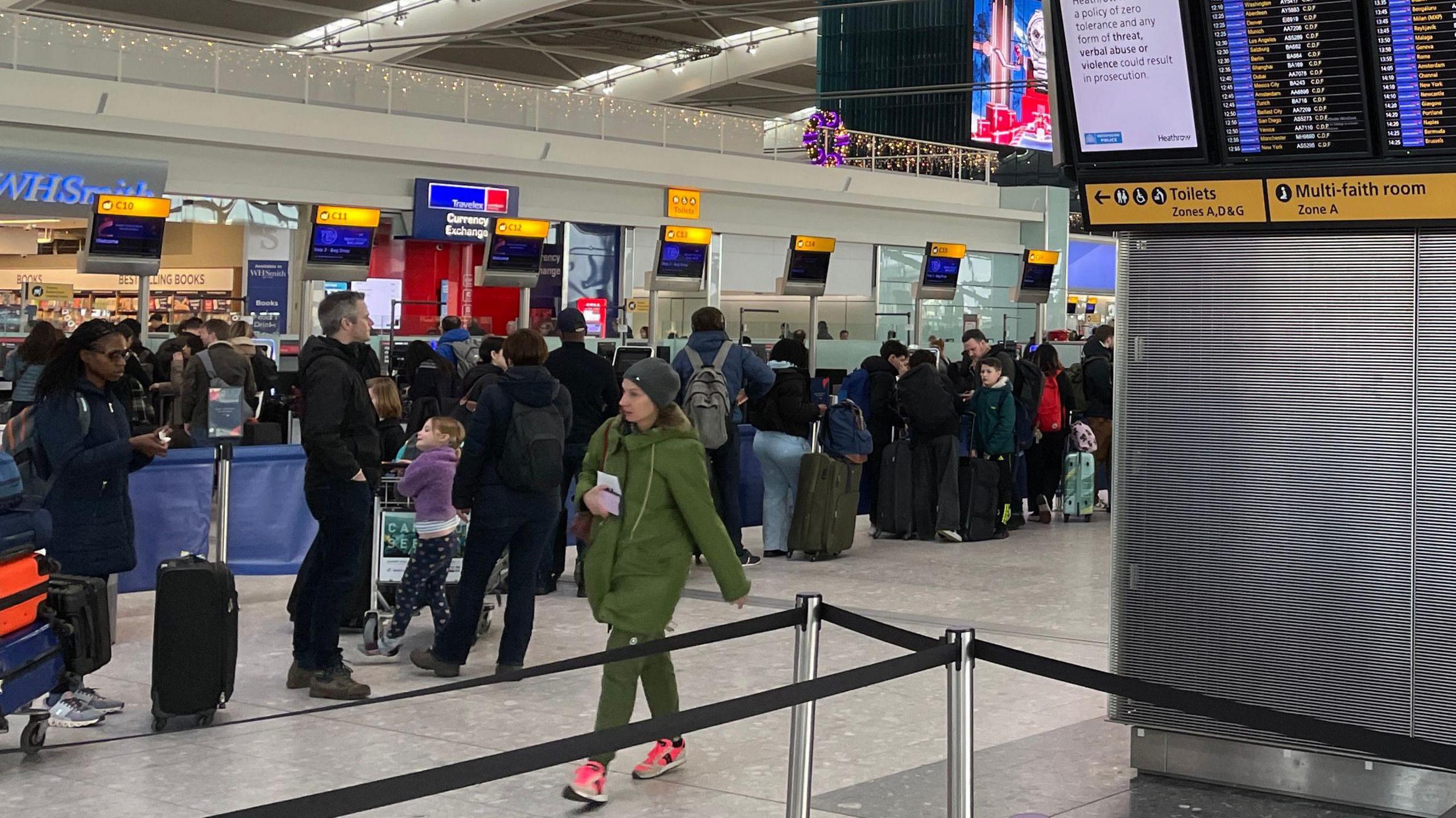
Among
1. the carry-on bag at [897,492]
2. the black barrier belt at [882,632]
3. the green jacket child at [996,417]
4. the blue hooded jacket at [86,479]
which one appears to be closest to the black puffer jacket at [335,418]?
the blue hooded jacket at [86,479]

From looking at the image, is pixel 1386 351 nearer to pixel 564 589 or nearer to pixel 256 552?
pixel 564 589

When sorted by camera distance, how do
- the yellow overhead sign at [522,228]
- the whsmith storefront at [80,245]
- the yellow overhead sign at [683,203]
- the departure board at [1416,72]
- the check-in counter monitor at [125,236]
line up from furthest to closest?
the yellow overhead sign at [683,203], the yellow overhead sign at [522,228], the whsmith storefront at [80,245], the check-in counter monitor at [125,236], the departure board at [1416,72]

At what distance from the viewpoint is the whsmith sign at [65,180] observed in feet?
56.8

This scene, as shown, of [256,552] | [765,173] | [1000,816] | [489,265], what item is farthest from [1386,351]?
[765,173]

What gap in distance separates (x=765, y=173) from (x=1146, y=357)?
68.4ft

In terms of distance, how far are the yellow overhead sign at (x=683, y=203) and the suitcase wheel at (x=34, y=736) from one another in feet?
62.6

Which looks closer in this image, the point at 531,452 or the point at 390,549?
the point at 531,452

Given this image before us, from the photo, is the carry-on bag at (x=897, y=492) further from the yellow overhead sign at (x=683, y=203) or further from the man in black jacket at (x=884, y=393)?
the yellow overhead sign at (x=683, y=203)

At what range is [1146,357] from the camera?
18.0ft

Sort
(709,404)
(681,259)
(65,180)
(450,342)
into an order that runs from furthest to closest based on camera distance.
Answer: (681,259) < (65,180) < (450,342) < (709,404)

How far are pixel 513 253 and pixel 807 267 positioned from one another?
3548mm

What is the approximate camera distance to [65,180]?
17688 mm

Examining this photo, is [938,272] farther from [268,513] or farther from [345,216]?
[268,513]

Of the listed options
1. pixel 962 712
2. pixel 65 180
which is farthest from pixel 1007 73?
pixel 962 712
